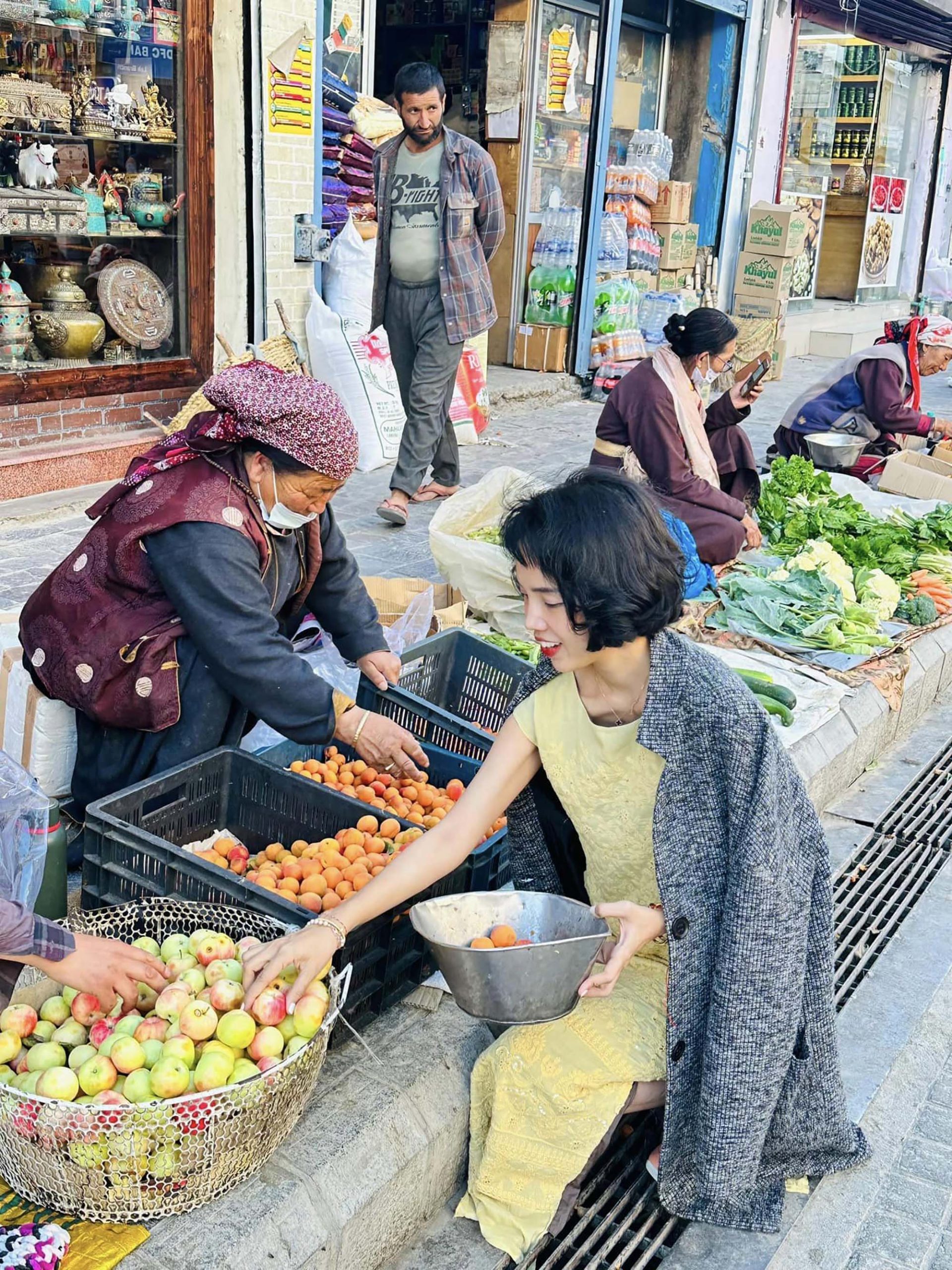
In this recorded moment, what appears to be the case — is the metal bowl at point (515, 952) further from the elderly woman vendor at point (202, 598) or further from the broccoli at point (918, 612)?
the broccoli at point (918, 612)

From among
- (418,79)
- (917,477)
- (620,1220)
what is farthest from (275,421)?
(917,477)

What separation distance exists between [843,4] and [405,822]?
14.1m

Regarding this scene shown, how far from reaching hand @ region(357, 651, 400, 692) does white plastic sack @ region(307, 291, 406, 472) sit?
422 centimetres

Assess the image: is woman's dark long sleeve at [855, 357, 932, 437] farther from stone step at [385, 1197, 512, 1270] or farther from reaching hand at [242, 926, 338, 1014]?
reaching hand at [242, 926, 338, 1014]

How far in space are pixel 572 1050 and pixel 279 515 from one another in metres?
1.46

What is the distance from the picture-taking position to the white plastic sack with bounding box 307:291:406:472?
7.56 meters

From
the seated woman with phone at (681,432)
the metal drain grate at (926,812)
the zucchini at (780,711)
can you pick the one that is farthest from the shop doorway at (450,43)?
the metal drain grate at (926,812)

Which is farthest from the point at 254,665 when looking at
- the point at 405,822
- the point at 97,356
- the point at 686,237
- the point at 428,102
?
the point at 686,237

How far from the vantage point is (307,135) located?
24.3 ft

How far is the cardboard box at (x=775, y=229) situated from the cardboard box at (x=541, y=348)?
350 cm

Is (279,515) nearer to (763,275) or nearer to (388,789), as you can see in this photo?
(388,789)

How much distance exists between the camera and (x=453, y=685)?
4.17 meters

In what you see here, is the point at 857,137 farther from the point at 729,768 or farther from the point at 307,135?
the point at 729,768

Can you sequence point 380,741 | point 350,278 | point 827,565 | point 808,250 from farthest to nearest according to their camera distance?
point 808,250 → point 350,278 → point 827,565 → point 380,741
